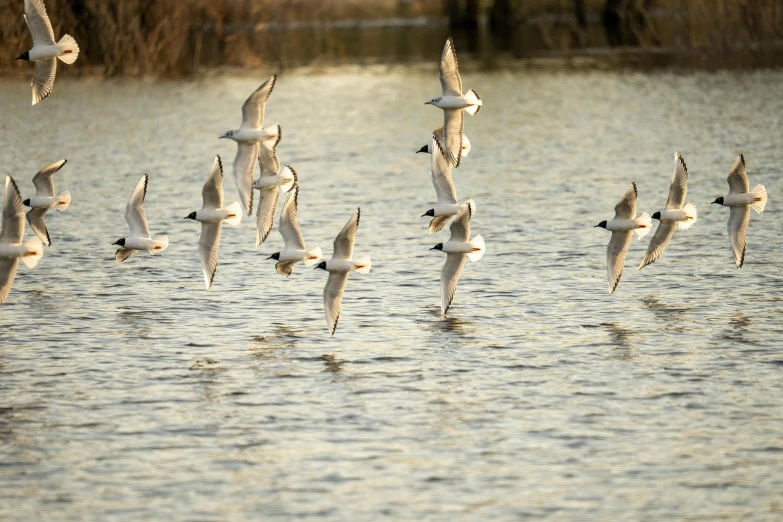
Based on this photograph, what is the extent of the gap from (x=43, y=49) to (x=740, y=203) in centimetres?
823

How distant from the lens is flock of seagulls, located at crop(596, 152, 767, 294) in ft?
53.2

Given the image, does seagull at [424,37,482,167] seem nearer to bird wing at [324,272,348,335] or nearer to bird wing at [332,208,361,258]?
bird wing at [332,208,361,258]

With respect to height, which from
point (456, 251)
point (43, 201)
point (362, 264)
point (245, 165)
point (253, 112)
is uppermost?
point (253, 112)

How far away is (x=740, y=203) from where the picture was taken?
16.8 metres

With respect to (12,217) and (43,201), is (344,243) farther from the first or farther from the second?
(43,201)

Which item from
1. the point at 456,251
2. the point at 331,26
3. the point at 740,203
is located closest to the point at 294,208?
the point at 456,251

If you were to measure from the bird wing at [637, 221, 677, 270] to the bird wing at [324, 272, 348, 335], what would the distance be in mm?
4086

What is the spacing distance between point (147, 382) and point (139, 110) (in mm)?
25585

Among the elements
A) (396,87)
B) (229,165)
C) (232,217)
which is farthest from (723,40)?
(232,217)

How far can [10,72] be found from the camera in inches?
1667

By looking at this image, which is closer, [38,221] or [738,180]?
[738,180]

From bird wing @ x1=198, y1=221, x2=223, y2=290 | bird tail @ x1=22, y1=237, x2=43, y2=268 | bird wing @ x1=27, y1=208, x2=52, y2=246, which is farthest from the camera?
bird wing @ x1=27, y1=208, x2=52, y2=246

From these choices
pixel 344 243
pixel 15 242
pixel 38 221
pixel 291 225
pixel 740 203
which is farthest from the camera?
pixel 38 221

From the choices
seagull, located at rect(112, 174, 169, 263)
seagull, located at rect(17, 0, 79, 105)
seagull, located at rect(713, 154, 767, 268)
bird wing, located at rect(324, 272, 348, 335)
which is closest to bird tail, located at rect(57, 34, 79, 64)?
seagull, located at rect(17, 0, 79, 105)
